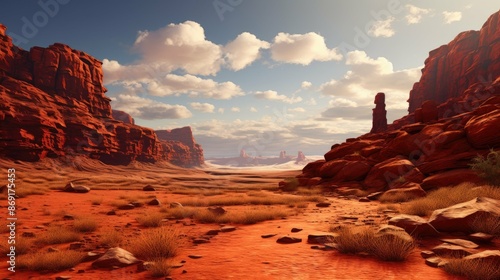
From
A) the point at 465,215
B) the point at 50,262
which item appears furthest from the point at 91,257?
the point at 465,215

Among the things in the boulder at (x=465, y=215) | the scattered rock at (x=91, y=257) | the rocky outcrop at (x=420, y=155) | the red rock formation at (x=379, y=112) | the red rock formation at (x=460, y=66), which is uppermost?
the red rock formation at (x=460, y=66)

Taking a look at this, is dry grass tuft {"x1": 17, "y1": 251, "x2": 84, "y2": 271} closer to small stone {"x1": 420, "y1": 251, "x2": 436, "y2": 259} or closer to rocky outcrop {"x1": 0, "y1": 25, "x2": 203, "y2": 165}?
small stone {"x1": 420, "y1": 251, "x2": 436, "y2": 259}

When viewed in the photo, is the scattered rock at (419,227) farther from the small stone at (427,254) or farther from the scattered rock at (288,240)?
the scattered rock at (288,240)

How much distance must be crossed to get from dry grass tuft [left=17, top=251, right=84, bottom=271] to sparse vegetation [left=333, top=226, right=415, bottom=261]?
587 centimetres

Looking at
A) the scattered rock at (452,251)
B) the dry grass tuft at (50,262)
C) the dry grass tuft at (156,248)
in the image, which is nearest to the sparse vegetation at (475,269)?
the scattered rock at (452,251)

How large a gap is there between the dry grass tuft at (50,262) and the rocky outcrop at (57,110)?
87541 mm

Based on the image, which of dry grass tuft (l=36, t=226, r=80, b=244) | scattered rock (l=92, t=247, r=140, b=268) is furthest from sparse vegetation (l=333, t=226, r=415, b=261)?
dry grass tuft (l=36, t=226, r=80, b=244)

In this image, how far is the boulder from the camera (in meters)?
6.24

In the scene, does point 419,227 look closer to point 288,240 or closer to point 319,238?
point 319,238

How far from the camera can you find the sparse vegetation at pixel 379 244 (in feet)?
16.6

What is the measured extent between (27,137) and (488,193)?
95714 mm

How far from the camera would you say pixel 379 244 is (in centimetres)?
529

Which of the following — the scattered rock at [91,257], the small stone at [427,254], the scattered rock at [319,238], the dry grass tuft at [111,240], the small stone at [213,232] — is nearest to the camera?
the small stone at [427,254]

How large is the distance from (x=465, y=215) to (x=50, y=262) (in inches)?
379
